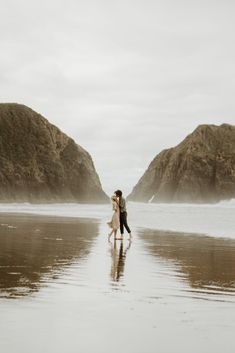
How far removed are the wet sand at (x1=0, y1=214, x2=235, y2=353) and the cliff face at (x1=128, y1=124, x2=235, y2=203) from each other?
146223mm

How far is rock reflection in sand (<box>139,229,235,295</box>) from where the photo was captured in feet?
29.1

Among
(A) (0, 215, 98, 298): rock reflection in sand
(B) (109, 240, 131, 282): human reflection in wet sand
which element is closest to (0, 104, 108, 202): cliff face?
(A) (0, 215, 98, 298): rock reflection in sand

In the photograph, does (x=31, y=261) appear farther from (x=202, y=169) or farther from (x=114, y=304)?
(x=202, y=169)

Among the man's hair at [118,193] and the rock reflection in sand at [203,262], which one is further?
the man's hair at [118,193]

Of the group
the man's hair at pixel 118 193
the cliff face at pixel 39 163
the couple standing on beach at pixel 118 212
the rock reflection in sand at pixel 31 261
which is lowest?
the rock reflection in sand at pixel 31 261

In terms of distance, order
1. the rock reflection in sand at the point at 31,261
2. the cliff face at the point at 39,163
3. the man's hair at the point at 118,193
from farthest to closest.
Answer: the cliff face at the point at 39,163 < the man's hair at the point at 118,193 < the rock reflection in sand at the point at 31,261

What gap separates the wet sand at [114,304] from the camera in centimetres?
504

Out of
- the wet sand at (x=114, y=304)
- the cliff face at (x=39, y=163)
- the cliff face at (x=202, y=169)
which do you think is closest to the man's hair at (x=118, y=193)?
the wet sand at (x=114, y=304)

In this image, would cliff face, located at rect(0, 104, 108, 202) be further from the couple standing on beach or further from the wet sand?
the wet sand

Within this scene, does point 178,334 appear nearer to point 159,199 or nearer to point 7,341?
point 7,341

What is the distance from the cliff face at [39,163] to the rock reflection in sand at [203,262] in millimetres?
106126

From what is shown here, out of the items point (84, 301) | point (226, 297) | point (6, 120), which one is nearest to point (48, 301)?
point (84, 301)

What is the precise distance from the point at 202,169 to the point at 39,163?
5335 centimetres

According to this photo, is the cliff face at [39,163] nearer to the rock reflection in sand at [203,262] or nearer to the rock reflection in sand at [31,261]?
the rock reflection in sand at [31,261]
